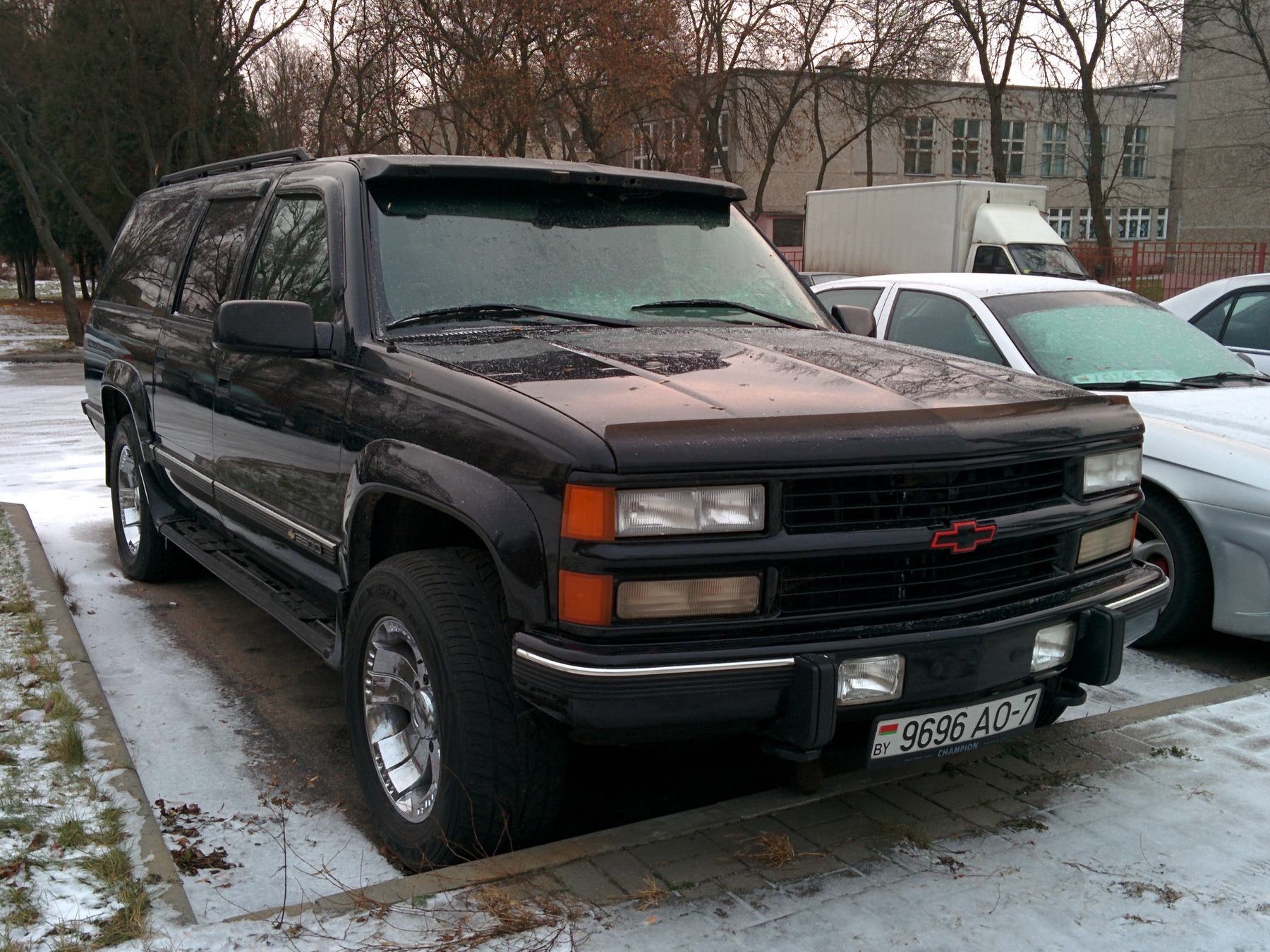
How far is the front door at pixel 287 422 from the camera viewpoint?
12.4 feet

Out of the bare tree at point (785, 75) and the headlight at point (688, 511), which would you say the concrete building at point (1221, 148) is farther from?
the headlight at point (688, 511)

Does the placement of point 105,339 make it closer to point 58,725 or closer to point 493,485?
point 58,725

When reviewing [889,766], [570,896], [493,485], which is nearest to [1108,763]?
[889,766]

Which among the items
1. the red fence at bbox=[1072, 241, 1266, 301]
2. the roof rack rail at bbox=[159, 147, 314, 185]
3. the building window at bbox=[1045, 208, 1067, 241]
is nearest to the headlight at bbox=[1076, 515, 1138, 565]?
the roof rack rail at bbox=[159, 147, 314, 185]

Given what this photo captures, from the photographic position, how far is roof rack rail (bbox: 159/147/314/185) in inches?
189

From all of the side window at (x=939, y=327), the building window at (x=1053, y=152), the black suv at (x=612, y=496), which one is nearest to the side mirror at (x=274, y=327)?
the black suv at (x=612, y=496)

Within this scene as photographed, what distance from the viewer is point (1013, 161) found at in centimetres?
5069

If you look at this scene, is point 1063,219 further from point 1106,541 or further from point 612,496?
point 612,496

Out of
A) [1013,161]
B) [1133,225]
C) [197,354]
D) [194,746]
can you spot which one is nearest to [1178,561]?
[194,746]

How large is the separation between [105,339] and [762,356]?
4.48m

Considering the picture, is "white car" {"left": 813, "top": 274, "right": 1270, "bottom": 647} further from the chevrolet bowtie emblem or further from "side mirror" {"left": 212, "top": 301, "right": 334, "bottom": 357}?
"side mirror" {"left": 212, "top": 301, "right": 334, "bottom": 357}

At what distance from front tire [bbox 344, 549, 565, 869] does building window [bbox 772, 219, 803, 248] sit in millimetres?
46849

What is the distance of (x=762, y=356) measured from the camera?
3.56 metres

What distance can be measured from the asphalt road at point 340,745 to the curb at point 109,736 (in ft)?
1.64
